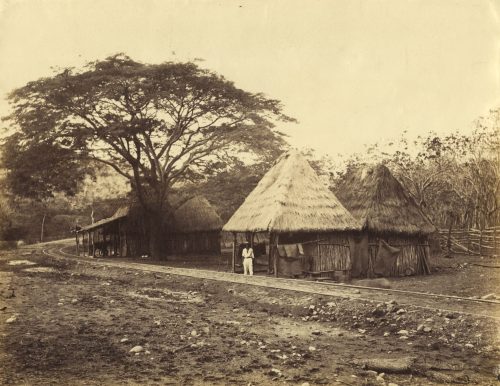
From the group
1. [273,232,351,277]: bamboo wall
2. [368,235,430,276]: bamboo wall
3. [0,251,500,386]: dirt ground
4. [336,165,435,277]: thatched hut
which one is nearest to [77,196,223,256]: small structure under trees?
[336,165,435,277]: thatched hut

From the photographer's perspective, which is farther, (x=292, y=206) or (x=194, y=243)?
(x=194, y=243)

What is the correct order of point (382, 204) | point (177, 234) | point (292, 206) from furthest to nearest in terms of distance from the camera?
point (177, 234), point (382, 204), point (292, 206)

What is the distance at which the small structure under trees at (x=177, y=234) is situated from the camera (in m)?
28.2

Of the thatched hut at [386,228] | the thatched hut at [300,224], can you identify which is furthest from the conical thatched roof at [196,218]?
the thatched hut at [300,224]

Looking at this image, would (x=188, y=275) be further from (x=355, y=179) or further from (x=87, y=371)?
(x=87, y=371)

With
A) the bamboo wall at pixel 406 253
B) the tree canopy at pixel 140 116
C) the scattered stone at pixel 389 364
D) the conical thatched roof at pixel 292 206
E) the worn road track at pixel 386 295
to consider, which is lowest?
the scattered stone at pixel 389 364

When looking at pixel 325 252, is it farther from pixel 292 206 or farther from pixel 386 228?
pixel 386 228

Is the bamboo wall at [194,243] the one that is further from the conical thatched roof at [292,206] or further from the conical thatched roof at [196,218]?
the conical thatched roof at [292,206]

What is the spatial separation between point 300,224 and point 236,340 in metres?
7.24

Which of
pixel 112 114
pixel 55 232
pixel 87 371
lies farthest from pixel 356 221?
pixel 55 232

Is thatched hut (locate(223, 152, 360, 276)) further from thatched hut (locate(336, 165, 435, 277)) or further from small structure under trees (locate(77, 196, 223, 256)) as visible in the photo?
small structure under trees (locate(77, 196, 223, 256))

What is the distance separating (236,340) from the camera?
8008mm

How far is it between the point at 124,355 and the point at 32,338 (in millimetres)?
1533

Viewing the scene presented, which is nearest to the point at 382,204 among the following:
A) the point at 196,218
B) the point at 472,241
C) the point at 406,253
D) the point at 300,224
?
the point at 406,253
